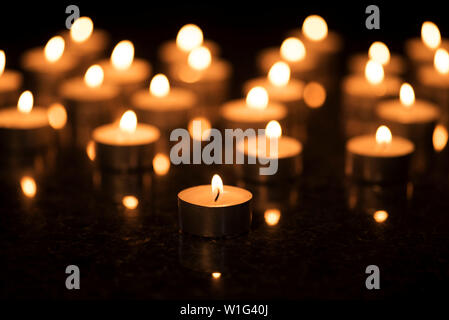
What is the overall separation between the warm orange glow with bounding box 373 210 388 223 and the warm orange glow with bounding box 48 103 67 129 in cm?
107

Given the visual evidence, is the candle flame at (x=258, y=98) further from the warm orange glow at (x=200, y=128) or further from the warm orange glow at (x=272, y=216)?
the warm orange glow at (x=272, y=216)

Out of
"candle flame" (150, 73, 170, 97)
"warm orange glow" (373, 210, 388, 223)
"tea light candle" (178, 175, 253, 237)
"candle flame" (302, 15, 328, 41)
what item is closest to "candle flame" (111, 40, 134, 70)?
"candle flame" (150, 73, 170, 97)

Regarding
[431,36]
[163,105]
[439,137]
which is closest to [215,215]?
[163,105]

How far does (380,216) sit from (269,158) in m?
0.32

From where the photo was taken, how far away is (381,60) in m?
2.78

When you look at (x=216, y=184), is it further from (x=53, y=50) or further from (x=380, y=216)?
(x=53, y=50)

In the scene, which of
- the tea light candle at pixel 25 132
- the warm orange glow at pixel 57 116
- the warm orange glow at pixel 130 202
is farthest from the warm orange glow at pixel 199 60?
the warm orange glow at pixel 130 202

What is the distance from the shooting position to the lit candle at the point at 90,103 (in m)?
2.35

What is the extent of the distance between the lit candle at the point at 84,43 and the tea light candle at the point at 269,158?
1.36 meters

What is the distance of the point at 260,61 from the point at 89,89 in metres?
0.97

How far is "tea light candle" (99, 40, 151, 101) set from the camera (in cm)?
266

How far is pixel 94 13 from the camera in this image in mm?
4082

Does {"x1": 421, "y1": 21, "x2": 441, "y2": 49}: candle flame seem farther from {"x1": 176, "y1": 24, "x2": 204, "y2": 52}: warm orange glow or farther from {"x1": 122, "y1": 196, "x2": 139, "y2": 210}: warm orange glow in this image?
{"x1": 122, "y1": 196, "x2": 139, "y2": 210}: warm orange glow
